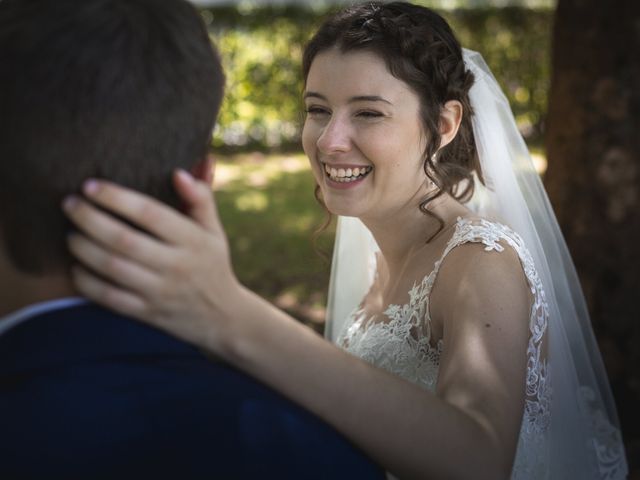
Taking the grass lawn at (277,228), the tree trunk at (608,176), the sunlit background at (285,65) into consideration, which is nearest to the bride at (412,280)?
the tree trunk at (608,176)

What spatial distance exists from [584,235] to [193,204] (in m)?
3.38

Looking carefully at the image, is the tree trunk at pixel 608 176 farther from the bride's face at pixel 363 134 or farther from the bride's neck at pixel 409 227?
the bride's face at pixel 363 134

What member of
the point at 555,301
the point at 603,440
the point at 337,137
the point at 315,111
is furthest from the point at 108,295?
the point at 603,440

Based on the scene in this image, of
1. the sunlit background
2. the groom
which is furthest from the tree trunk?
the sunlit background

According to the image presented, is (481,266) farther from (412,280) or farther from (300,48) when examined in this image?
(300,48)

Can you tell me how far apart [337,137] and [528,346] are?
1010 millimetres

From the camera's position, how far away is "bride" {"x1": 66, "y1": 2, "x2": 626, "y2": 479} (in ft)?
4.22

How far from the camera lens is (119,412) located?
50.8 inches

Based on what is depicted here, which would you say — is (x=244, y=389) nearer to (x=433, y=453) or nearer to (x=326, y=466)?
(x=326, y=466)

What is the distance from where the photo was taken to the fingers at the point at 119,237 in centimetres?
121

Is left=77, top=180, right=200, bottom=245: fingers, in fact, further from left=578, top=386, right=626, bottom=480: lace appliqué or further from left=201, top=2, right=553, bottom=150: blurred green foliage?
left=201, top=2, right=553, bottom=150: blurred green foliage

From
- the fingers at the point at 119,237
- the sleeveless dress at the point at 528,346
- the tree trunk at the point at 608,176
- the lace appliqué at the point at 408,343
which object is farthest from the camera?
the tree trunk at the point at 608,176

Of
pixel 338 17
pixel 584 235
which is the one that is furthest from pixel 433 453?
pixel 584 235

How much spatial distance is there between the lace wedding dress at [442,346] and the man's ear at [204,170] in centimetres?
123
